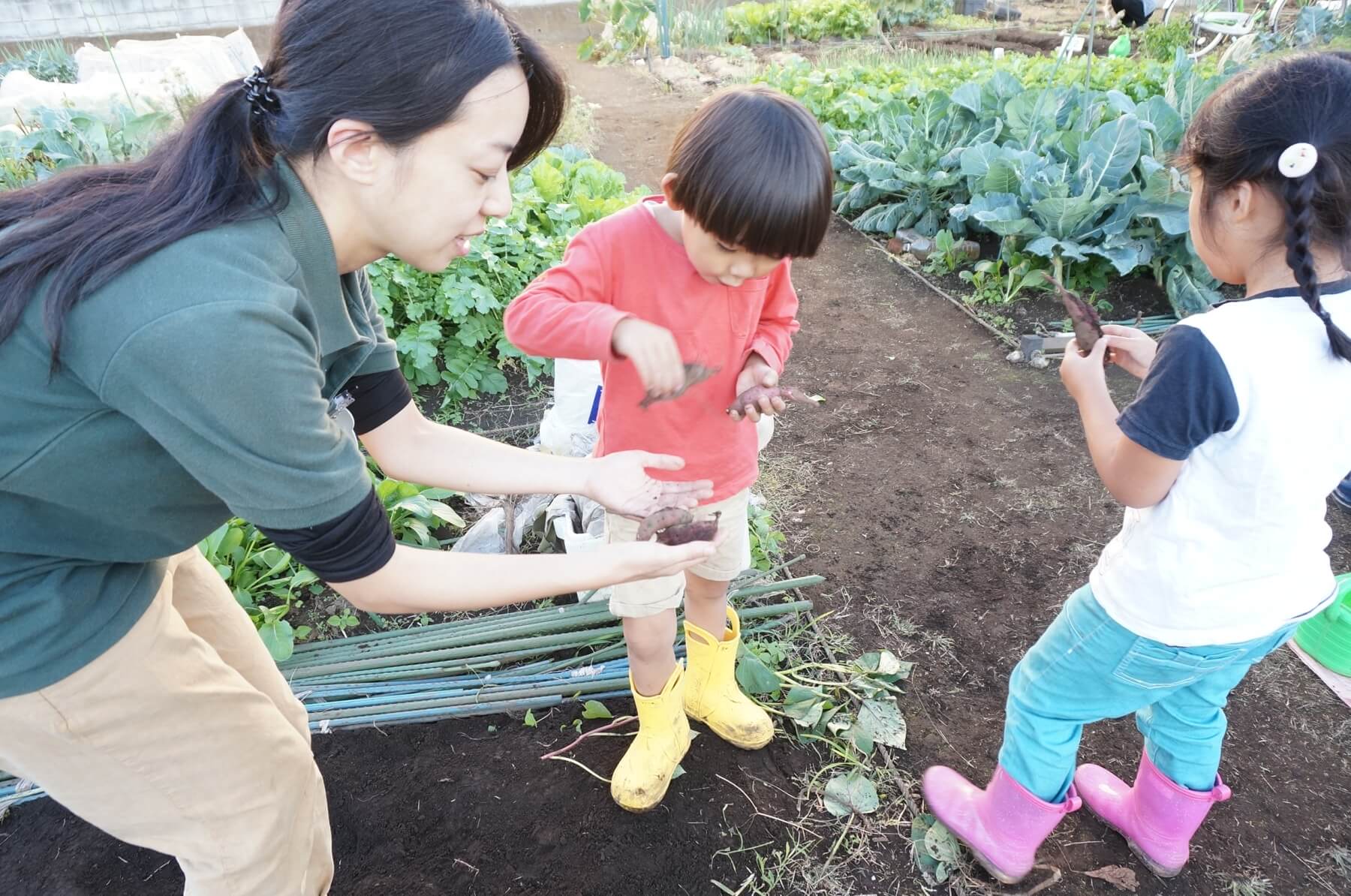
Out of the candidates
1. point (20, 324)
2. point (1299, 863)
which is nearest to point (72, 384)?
point (20, 324)

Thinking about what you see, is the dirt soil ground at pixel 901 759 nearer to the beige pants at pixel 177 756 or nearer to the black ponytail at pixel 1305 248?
the beige pants at pixel 177 756

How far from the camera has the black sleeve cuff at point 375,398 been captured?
4.97ft

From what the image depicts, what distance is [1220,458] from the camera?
4.22 feet

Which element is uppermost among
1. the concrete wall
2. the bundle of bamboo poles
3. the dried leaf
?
the dried leaf

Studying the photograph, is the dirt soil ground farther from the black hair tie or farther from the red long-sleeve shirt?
the black hair tie

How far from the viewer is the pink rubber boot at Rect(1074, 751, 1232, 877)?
1.71 metres

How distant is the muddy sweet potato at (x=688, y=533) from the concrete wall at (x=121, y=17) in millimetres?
12424

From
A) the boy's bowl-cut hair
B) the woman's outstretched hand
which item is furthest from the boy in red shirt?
the woman's outstretched hand

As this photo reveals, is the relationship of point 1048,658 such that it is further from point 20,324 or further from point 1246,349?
point 20,324

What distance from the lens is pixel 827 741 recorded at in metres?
2.13

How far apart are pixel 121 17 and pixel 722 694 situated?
46.9 feet

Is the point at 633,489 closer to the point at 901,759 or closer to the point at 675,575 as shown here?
the point at 675,575

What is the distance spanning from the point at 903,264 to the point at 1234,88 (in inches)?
151

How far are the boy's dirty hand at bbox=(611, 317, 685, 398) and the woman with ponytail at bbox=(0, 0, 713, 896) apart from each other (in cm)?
29
